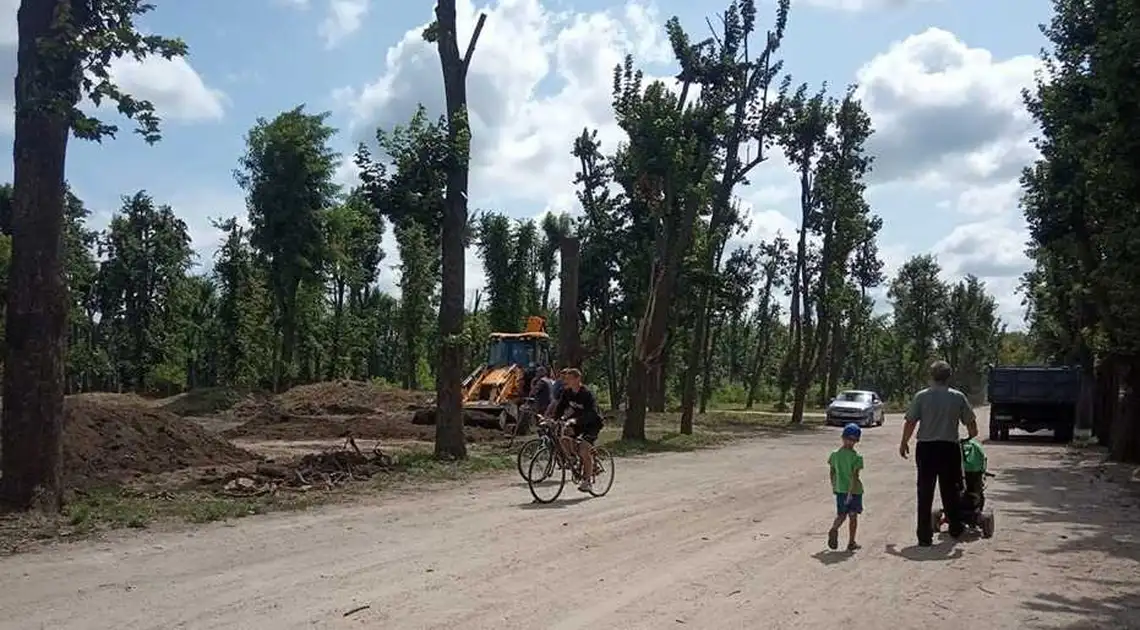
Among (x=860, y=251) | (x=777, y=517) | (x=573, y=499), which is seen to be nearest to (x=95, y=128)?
(x=573, y=499)

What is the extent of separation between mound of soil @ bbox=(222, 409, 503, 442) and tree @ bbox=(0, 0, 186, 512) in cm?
1325

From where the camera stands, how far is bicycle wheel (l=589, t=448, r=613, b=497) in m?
14.4

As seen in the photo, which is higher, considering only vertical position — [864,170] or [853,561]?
[864,170]

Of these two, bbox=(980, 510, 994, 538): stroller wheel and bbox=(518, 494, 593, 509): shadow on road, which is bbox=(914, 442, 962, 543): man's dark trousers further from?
bbox=(518, 494, 593, 509): shadow on road

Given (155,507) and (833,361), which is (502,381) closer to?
(155,507)

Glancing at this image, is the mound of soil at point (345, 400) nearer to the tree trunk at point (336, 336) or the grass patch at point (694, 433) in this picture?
the grass patch at point (694, 433)

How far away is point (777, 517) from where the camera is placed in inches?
482

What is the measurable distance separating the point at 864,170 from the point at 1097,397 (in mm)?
15476

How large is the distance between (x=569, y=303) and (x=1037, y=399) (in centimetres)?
1557

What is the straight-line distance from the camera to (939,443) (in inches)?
405

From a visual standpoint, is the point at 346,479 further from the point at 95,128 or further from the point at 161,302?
the point at 161,302

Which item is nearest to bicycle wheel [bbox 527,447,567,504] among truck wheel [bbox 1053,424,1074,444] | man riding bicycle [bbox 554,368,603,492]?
man riding bicycle [bbox 554,368,603,492]

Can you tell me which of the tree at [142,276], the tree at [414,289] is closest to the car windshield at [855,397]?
the tree at [414,289]

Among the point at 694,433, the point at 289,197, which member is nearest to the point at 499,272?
the point at 289,197
